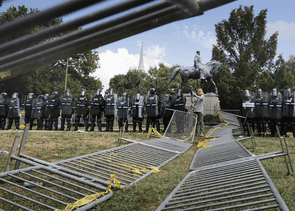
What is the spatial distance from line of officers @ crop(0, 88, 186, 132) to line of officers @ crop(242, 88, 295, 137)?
124 inches

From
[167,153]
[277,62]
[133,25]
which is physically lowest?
[167,153]

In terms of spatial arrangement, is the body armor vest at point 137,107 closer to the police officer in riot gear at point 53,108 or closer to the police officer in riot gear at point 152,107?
the police officer in riot gear at point 152,107

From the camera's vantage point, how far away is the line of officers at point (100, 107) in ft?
41.8

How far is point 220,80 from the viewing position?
2906 cm

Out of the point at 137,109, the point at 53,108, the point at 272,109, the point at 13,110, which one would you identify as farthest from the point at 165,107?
the point at 13,110

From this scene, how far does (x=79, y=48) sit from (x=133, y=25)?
0.28m

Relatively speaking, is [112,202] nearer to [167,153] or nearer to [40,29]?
[40,29]

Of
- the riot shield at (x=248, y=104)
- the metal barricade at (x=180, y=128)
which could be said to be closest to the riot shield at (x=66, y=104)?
the metal barricade at (x=180, y=128)

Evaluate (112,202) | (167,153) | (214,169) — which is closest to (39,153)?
(167,153)

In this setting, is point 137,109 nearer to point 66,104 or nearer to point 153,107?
point 153,107

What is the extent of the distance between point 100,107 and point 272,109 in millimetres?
8707

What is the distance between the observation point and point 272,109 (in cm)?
1133

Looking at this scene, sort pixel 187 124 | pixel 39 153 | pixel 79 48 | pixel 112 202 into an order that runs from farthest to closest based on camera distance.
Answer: pixel 187 124, pixel 39 153, pixel 112 202, pixel 79 48

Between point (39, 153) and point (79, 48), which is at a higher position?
point (79, 48)
